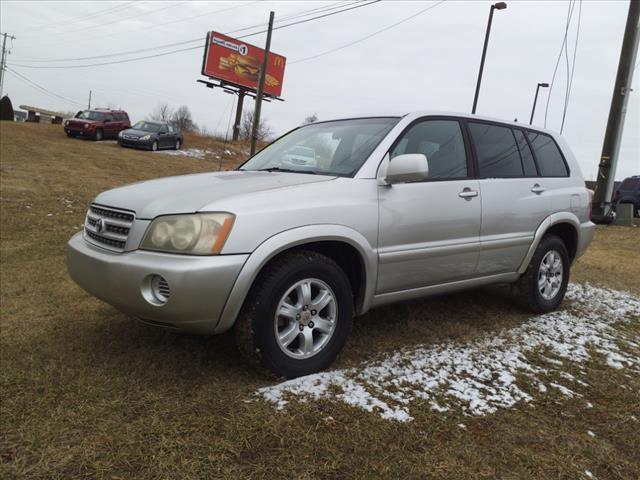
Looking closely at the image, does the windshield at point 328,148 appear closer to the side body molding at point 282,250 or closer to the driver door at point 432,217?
the driver door at point 432,217

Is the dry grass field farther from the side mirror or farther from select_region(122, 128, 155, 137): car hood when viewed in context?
select_region(122, 128, 155, 137): car hood

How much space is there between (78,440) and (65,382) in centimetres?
62

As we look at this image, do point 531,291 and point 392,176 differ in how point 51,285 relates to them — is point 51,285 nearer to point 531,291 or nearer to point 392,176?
point 392,176

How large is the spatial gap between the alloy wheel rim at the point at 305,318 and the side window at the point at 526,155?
7.79ft

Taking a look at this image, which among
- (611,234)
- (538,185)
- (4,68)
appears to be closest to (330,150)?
(538,185)

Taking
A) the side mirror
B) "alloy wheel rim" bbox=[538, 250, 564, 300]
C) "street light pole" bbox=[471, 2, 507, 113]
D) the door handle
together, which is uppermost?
"street light pole" bbox=[471, 2, 507, 113]

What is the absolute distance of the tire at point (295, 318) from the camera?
8.71 ft

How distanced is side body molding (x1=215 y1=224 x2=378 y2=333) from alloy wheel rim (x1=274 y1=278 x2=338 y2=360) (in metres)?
0.23

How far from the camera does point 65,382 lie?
9.02ft

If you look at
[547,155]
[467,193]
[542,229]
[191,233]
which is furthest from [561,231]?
[191,233]

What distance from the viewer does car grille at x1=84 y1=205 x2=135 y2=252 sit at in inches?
109

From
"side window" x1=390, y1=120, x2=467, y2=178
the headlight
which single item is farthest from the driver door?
the headlight

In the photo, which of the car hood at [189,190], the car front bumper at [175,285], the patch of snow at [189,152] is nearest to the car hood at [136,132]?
the patch of snow at [189,152]

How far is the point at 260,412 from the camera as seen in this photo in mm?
2484
